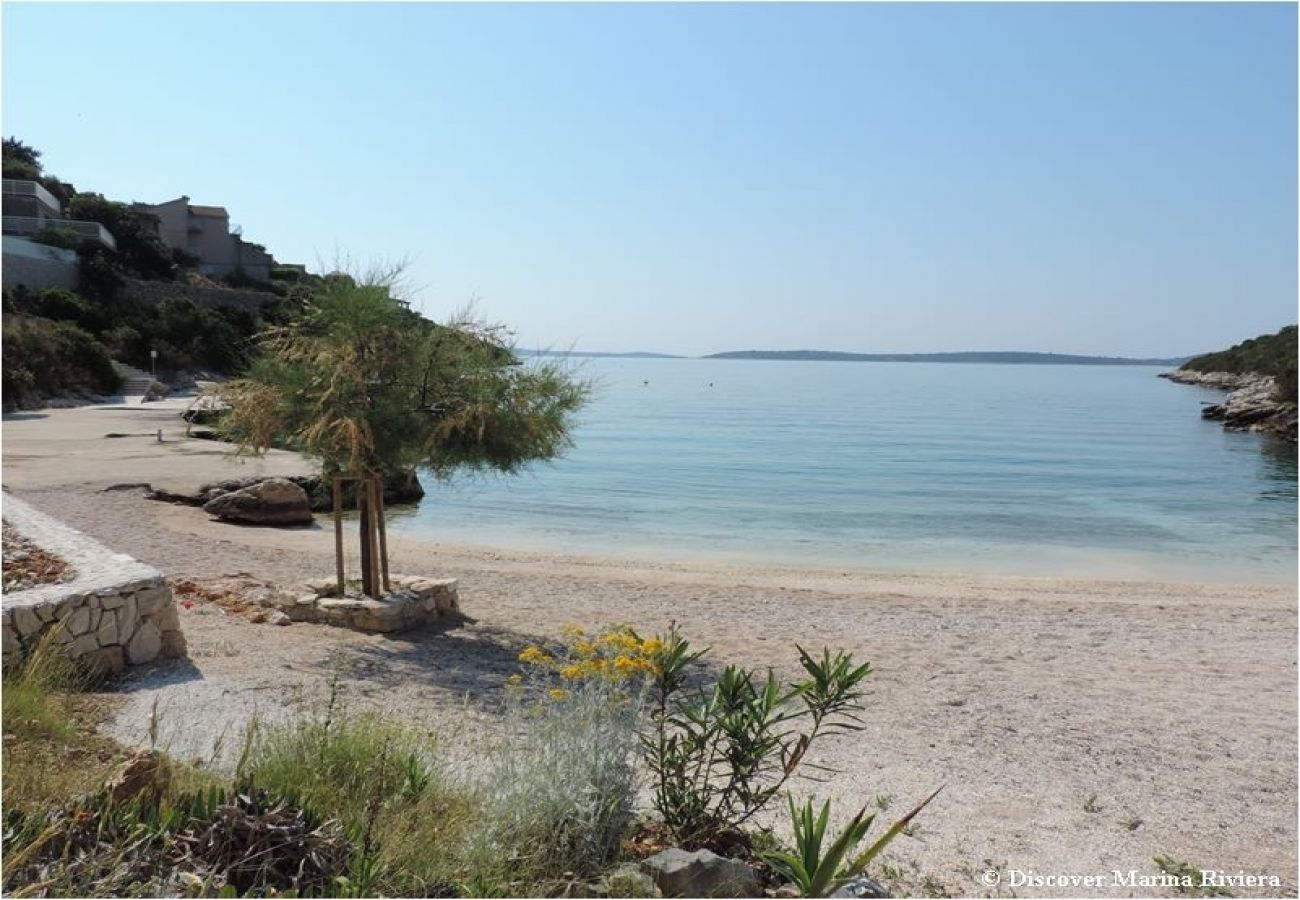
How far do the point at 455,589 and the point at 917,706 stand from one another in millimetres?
5698

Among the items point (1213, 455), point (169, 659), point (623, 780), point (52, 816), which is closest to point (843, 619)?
point (169, 659)

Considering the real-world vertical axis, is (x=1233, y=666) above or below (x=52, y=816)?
below

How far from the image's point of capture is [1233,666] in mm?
11188

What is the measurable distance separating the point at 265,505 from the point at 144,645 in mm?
13401

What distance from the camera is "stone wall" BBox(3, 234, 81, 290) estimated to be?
5144 cm

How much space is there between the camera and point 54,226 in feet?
199

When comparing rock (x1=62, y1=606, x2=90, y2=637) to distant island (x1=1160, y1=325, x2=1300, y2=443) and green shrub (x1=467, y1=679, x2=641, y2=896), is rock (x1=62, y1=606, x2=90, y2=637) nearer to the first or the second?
green shrub (x1=467, y1=679, x2=641, y2=896)

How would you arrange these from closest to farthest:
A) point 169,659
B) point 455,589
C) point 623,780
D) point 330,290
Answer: point 623,780 < point 169,659 < point 330,290 < point 455,589

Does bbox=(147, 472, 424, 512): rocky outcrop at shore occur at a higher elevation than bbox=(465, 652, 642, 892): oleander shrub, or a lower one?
lower

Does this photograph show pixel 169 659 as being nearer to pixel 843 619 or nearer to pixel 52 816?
pixel 52 816

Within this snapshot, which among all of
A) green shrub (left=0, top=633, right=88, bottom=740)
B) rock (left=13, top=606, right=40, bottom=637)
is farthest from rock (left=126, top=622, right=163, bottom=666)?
rock (left=13, top=606, right=40, bottom=637)

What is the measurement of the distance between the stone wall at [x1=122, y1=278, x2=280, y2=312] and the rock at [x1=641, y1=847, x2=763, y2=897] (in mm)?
63296

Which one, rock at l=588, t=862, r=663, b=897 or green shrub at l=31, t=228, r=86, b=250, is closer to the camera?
rock at l=588, t=862, r=663, b=897

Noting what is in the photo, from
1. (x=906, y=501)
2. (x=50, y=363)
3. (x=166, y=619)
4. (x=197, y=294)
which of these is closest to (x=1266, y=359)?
(x=906, y=501)
